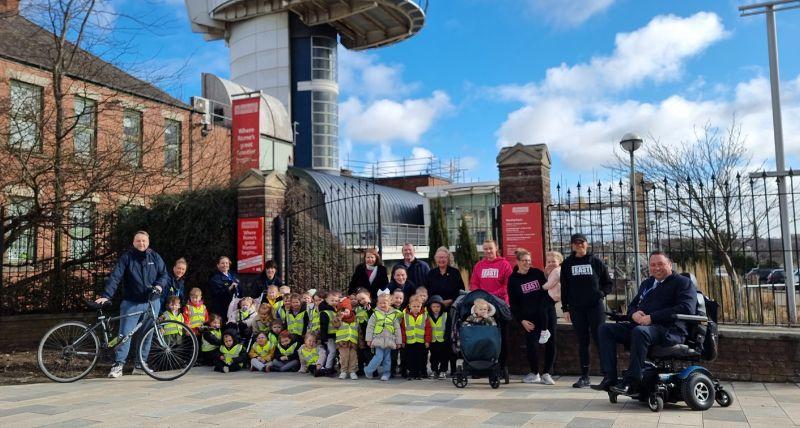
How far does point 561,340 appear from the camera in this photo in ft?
26.0

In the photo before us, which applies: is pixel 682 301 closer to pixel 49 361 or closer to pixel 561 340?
pixel 561 340

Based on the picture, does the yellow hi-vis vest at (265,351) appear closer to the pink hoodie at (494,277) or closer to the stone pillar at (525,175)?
the pink hoodie at (494,277)

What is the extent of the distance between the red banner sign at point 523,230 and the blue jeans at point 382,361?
7.26 feet

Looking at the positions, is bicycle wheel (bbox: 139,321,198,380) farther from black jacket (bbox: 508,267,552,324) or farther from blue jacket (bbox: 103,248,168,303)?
black jacket (bbox: 508,267,552,324)

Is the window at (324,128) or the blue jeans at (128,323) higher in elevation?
the window at (324,128)

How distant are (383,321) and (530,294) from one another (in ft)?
6.21

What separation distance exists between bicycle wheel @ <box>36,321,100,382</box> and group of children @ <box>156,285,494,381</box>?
0.93 meters

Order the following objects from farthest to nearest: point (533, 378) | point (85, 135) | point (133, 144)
Answer: point (133, 144) < point (85, 135) < point (533, 378)

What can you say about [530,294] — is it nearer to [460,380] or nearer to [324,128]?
[460,380]

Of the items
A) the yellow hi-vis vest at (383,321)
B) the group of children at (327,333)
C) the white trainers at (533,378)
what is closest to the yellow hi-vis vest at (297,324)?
the group of children at (327,333)

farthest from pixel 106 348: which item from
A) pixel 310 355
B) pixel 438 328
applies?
pixel 438 328

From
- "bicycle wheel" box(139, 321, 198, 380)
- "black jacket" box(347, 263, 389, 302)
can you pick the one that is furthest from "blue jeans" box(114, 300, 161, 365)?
"black jacket" box(347, 263, 389, 302)

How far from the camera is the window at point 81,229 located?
11312mm

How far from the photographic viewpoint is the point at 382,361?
Result: 7871 millimetres
